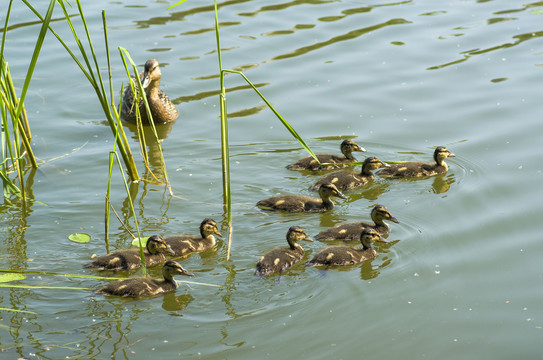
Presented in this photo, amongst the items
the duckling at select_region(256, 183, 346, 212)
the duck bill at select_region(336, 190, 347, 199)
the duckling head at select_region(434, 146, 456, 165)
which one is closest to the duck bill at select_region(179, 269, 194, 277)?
the duckling at select_region(256, 183, 346, 212)

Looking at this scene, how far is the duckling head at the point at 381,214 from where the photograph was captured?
21.8 ft

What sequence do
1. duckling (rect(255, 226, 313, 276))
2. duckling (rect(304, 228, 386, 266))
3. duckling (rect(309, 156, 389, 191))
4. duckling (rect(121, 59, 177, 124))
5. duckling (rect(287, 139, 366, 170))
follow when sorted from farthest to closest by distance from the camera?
duckling (rect(121, 59, 177, 124)) < duckling (rect(287, 139, 366, 170)) < duckling (rect(309, 156, 389, 191)) < duckling (rect(304, 228, 386, 266)) < duckling (rect(255, 226, 313, 276))

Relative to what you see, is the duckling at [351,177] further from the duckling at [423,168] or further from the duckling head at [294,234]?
the duckling head at [294,234]

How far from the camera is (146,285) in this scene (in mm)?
5703

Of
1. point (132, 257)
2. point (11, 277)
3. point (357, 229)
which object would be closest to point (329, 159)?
point (357, 229)

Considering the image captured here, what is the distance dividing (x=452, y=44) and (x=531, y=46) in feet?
3.01

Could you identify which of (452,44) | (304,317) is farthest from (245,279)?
(452,44)

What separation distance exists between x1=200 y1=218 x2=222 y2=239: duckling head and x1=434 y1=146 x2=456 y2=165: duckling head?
230cm

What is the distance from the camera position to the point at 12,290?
5.78 meters

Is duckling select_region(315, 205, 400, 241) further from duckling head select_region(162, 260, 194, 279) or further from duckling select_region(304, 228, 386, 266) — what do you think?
duckling head select_region(162, 260, 194, 279)

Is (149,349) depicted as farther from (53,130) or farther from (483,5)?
(483,5)

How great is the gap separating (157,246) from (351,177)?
6.96 feet

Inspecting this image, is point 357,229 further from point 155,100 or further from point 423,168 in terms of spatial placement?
point 155,100

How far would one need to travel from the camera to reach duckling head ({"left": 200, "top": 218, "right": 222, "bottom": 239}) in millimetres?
6453
